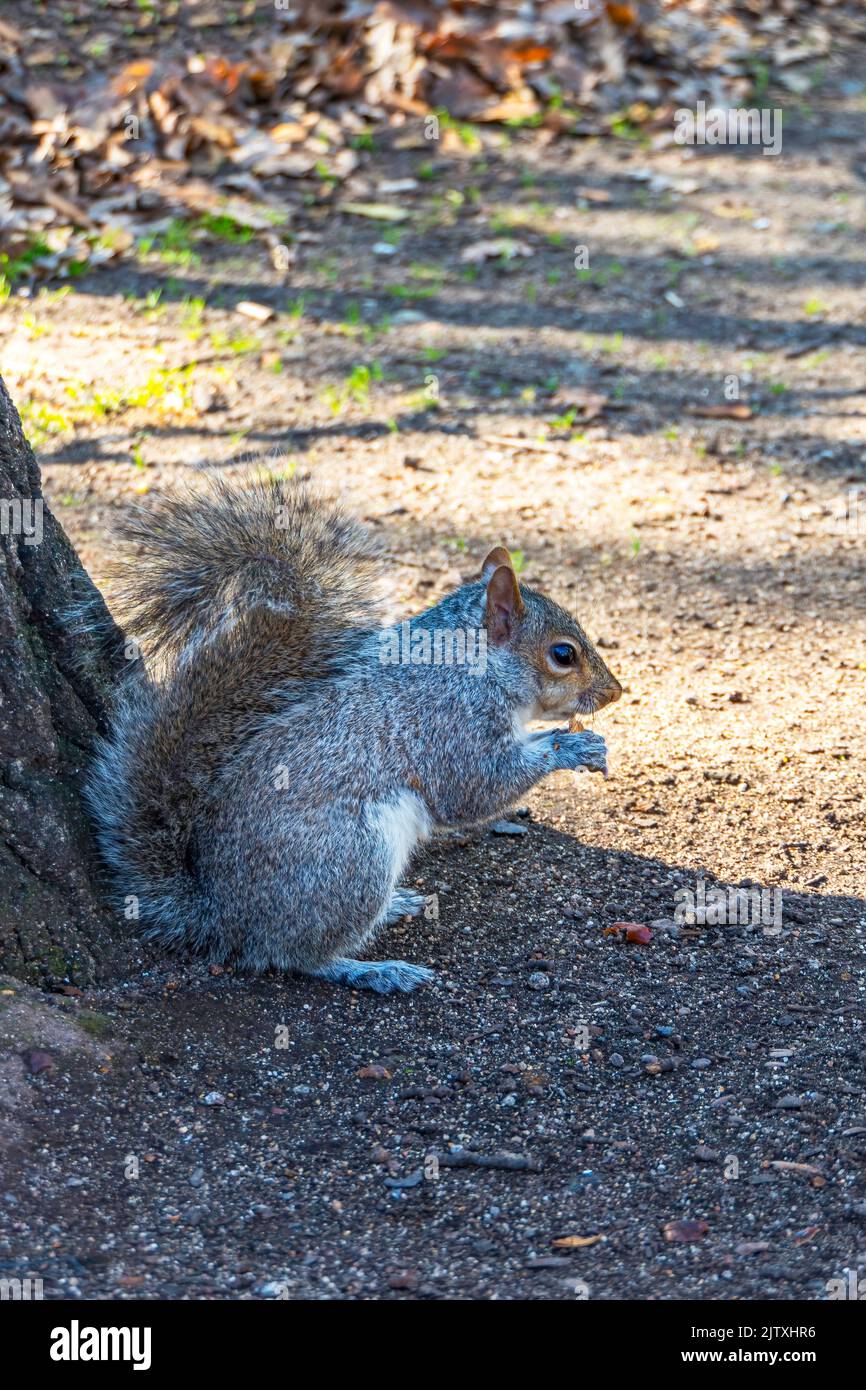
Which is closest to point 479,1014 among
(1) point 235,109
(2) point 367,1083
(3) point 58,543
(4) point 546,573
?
(2) point 367,1083

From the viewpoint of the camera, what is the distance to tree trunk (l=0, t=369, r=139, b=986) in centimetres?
296

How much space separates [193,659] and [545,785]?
1205mm

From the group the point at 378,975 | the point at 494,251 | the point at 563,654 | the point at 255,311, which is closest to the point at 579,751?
the point at 563,654

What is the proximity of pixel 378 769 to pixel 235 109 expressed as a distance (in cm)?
568

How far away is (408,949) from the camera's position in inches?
134

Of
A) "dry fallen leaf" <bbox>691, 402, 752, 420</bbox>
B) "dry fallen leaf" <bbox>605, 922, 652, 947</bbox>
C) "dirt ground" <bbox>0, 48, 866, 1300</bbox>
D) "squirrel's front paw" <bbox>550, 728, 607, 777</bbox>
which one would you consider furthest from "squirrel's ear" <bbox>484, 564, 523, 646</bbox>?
"dry fallen leaf" <bbox>691, 402, 752, 420</bbox>

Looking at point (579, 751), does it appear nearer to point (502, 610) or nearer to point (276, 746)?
point (502, 610)

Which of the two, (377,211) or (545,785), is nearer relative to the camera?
(545,785)

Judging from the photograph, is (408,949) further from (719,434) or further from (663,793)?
(719,434)

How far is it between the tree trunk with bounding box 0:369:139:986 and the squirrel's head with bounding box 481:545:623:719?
92 cm

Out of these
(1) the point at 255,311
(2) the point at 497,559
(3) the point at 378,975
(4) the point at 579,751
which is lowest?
(3) the point at 378,975

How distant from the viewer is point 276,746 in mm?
3207

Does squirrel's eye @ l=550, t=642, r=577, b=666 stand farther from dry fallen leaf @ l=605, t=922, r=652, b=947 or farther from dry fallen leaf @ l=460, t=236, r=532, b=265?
dry fallen leaf @ l=460, t=236, r=532, b=265

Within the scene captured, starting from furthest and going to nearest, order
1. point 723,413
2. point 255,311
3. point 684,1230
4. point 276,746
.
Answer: point 255,311 < point 723,413 < point 276,746 < point 684,1230
